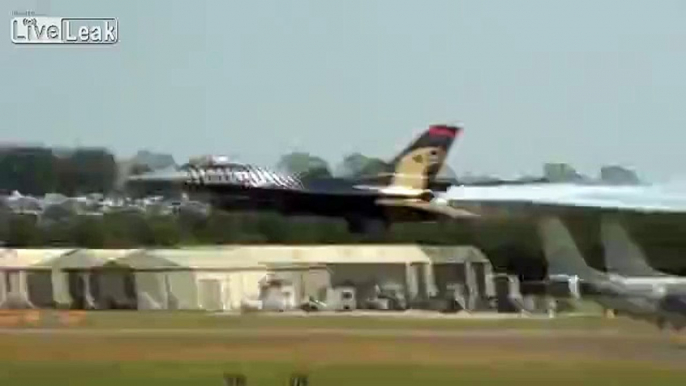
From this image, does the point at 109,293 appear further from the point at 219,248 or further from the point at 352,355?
the point at 352,355

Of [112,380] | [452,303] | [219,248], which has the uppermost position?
[219,248]

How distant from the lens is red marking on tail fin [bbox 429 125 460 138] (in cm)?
190

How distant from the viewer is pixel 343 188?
195 centimetres

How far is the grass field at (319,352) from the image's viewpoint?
1.93 meters

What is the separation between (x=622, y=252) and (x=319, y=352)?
25.7 inches

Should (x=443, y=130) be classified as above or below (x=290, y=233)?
above

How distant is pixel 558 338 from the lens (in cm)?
197

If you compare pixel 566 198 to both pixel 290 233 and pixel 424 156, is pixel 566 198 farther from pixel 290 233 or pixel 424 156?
pixel 290 233

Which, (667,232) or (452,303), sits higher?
(667,232)

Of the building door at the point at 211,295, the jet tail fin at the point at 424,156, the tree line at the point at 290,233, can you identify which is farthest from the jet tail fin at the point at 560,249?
the building door at the point at 211,295

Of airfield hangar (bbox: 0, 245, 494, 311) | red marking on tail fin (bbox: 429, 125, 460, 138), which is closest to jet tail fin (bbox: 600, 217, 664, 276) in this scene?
airfield hangar (bbox: 0, 245, 494, 311)

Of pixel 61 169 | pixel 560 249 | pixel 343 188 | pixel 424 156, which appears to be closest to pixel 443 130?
pixel 424 156

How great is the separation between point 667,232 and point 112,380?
1.16 meters

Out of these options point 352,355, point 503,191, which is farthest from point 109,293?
point 503,191
